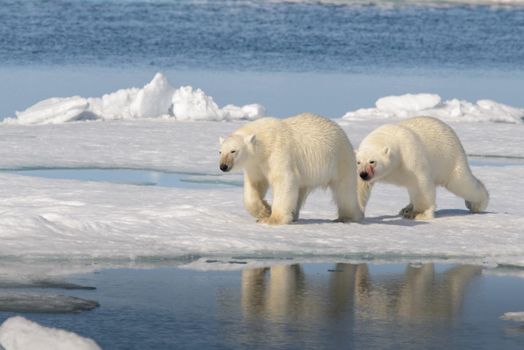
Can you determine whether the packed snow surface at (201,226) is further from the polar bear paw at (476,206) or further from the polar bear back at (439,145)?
the polar bear back at (439,145)

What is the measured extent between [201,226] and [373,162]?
4.26 feet

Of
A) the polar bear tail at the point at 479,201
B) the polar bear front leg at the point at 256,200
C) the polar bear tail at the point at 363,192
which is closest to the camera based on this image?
the polar bear front leg at the point at 256,200

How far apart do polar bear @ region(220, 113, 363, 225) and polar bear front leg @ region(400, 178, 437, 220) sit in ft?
2.02

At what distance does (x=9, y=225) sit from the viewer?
7719 mm

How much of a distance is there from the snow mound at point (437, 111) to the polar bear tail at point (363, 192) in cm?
919

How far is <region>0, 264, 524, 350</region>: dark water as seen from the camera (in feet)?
18.0

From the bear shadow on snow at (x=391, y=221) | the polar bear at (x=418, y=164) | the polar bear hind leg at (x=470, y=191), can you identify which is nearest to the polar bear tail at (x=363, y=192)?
the polar bear at (x=418, y=164)

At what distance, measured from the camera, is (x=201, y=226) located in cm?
819

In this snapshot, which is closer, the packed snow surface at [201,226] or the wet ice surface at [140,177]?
the packed snow surface at [201,226]

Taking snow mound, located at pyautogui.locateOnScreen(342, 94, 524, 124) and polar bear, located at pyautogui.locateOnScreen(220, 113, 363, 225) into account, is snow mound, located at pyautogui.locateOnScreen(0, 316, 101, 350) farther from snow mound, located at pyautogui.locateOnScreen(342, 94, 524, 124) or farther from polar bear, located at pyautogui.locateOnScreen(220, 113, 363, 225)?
snow mound, located at pyautogui.locateOnScreen(342, 94, 524, 124)

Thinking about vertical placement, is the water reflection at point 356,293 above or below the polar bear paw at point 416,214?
below

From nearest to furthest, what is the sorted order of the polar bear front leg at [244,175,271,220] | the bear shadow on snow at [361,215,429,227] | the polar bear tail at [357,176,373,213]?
the polar bear front leg at [244,175,271,220] < the bear shadow on snow at [361,215,429,227] < the polar bear tail at [357,176,373,213]

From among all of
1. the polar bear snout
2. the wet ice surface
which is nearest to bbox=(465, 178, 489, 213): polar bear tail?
the polar bear snout

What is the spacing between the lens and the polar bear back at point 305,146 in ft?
26.8
